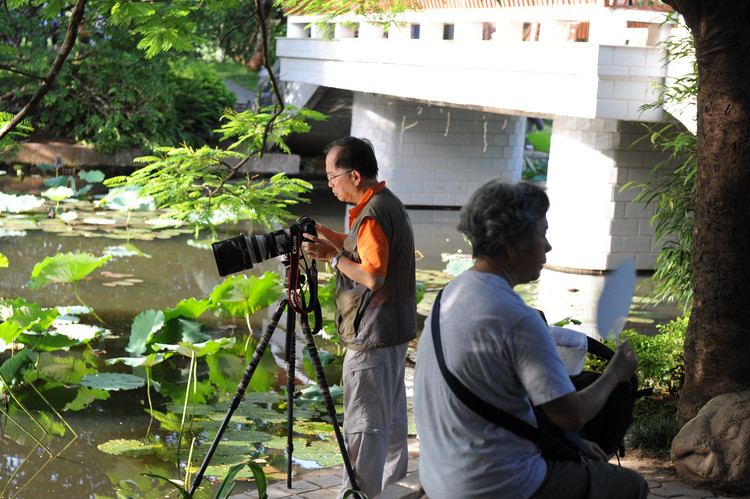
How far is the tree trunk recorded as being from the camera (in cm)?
359

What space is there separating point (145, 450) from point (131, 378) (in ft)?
2.71

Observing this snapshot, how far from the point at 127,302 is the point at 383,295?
5.24 m

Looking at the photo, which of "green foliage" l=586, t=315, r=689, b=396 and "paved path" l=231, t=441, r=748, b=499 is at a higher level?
"green foliage" l=586, t=315, r=689, b=396

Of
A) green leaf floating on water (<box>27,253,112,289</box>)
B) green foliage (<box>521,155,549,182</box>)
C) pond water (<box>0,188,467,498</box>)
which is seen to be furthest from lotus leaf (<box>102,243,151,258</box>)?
green foliage (<box>521,155,549,182</box>)

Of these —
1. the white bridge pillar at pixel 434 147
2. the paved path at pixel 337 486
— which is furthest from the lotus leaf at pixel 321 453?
the white bridge pillar at pixel 434 147

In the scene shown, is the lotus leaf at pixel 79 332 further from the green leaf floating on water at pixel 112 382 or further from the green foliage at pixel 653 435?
the green foliage at pixel 653 435

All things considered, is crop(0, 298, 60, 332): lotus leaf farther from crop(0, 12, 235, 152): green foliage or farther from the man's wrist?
crop(0, 12, 235, 152): green foliage

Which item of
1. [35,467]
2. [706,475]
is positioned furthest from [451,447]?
[35,467]

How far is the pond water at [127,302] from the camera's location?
4.29m

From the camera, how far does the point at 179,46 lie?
398 cm

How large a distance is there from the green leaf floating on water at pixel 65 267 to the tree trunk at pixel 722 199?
4.16 metres

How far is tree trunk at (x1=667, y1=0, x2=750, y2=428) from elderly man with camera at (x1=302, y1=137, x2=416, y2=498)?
1347 mm

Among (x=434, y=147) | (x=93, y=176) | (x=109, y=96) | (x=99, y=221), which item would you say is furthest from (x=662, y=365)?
(x=109, y=96)

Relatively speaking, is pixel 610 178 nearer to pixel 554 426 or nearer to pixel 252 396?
pixel 252 396
